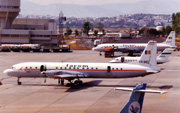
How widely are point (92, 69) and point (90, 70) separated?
338 mm

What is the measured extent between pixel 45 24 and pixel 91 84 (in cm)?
11618

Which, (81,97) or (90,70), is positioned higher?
(90,70)

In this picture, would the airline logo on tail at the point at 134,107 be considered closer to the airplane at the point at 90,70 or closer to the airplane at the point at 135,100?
the airplane at the point at 135,100

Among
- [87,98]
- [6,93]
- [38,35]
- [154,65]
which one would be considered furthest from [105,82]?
[38,35]

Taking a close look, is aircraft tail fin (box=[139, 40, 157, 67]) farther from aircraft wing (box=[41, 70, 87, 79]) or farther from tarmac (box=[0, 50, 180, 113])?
aircraft wing (box=[41, 70, 87, 79])

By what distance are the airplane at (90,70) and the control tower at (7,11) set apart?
3375 inches

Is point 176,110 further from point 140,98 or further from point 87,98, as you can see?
point 140,98

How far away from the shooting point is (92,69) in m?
49.7

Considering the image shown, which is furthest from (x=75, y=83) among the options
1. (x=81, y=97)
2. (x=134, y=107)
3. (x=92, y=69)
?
(x=134, y=107)

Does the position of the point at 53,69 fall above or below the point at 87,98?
above

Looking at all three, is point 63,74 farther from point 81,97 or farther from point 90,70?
point 81,97

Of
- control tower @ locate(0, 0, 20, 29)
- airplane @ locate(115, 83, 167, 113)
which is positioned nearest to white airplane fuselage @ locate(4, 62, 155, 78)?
airplane @ locate(115, 83, 167, 113)

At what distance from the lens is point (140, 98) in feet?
74.9

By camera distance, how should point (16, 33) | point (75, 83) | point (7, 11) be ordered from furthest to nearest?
point (16, 33)
point (7, 11)
point (75, 83)
